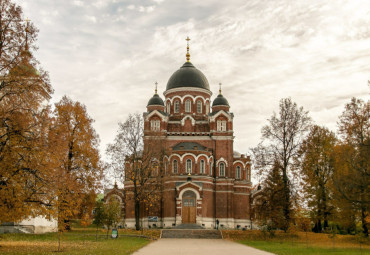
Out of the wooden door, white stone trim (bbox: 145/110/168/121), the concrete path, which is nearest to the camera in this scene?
the concrete path

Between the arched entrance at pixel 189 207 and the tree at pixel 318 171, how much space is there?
12832 millimetres

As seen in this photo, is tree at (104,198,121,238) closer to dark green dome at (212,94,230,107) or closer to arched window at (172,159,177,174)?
arched window at (172,159,177,174)

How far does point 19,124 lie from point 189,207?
30361 millimetres

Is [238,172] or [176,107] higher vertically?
[176,107]

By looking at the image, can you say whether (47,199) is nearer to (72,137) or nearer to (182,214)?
(72,137)

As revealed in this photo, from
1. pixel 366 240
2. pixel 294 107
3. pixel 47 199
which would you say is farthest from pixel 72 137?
pixel 366 240

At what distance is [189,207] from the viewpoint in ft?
152

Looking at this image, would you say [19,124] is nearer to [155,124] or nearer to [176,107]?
[155,124]

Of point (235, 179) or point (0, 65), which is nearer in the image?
point (0, 65)

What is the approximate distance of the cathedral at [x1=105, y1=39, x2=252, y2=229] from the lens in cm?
4650

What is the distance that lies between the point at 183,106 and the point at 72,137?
21059 millimetres

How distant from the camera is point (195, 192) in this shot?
151 ft

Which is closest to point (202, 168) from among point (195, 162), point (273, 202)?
point (195, 162)

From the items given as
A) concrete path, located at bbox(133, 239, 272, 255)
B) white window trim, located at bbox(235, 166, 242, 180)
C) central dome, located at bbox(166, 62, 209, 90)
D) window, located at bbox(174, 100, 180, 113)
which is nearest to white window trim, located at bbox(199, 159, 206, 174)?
white window trim, located at bbox(235, 166, 242, 180)
